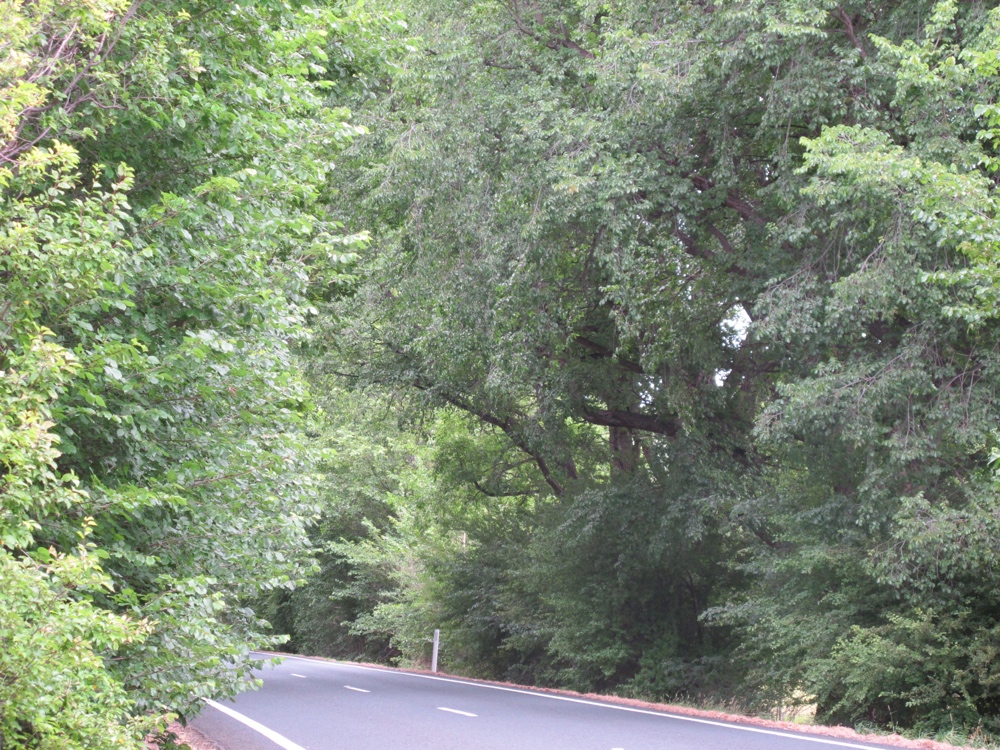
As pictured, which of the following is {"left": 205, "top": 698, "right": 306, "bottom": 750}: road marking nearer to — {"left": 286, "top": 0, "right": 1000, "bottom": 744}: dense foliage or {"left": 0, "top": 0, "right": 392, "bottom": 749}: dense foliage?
{"left": 0, "top": 0, "right": 392, "bottom": 749}: dense foliage

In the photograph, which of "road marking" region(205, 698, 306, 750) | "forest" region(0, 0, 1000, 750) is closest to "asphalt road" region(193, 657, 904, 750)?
"road marking" region(205, 698, 306, 750)

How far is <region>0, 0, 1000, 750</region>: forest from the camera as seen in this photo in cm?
513

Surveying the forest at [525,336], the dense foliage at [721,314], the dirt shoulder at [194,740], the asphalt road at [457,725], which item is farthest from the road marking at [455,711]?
the dense foliage at [721,314]

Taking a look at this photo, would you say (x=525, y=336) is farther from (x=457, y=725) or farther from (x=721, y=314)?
(x=457, y=725)

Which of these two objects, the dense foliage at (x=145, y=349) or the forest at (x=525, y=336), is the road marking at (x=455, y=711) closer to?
the forest at (x=525, y=336)

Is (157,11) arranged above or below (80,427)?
above

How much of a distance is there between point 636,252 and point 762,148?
2.64 m

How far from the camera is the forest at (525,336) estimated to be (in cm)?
513

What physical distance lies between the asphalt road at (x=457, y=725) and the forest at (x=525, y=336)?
252 centimetres

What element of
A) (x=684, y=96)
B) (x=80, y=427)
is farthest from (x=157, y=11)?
(x=684, y=96)

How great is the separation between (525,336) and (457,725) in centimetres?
653

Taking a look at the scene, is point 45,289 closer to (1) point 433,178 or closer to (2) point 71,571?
(2) point 71,571

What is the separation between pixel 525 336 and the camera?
16.0 m

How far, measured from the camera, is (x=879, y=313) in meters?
12.6
